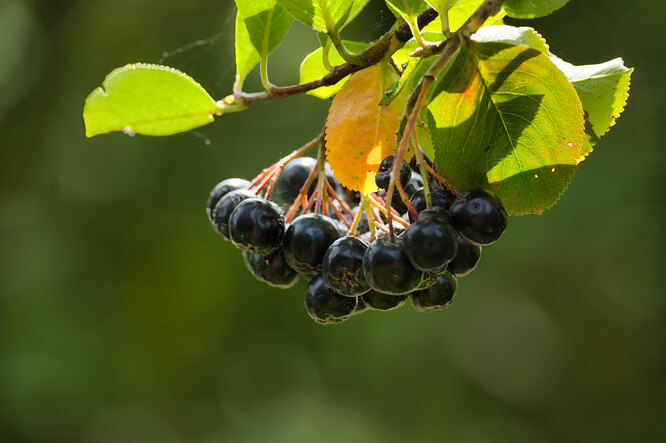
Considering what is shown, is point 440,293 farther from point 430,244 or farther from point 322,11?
point 322,11

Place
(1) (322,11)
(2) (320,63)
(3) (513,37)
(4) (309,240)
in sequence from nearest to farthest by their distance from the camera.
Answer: (3) (513,37) < (1) (322,11) < (4) (309,240) < (2) (320,63)

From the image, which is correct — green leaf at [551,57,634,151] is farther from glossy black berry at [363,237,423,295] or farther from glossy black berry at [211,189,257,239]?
glossy black berry at [211,189,257,239]

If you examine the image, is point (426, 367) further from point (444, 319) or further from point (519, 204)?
point (519, 204)

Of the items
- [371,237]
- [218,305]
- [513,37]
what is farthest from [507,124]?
[218,305]

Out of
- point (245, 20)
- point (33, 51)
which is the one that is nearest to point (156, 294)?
point (33, 51)

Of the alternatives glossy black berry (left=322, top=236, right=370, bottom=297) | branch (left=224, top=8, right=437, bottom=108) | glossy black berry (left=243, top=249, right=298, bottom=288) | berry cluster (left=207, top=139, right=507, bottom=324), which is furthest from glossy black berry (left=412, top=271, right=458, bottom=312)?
branch (left=224, top=8, right=437, bottom=108)
